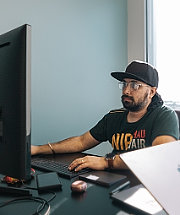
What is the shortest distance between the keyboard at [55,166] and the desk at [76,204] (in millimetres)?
167

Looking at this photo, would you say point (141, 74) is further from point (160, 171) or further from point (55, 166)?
point (160, 171)

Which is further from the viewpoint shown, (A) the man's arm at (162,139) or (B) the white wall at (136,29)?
(B) the white wall at (136,29)

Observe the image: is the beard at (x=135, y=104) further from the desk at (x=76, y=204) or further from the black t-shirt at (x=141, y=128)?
the desk at (x=76, y=204)

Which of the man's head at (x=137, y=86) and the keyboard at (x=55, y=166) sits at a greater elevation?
the man's head at (x=137, y=86)

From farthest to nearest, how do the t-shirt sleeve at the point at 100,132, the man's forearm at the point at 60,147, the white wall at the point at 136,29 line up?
the white wall at the point at 136,29 < the t-shirt sleeve at the point at 100,132 < the man's forearm at the point at 60,147

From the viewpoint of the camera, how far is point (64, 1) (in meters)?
2.21

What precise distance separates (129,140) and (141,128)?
11 centimetres

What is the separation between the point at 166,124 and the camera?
1575mm

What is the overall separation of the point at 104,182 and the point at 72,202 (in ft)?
0.63

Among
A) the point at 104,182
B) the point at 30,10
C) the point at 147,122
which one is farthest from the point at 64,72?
the point at 104,182

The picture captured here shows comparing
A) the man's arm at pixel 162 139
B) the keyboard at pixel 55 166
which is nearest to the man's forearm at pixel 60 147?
the keyboard at pixel 55 166

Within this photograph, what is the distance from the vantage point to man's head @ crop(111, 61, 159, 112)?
1.78 metres

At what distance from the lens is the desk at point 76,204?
2.54 feet

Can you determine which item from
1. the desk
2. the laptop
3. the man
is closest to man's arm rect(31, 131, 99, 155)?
the man
